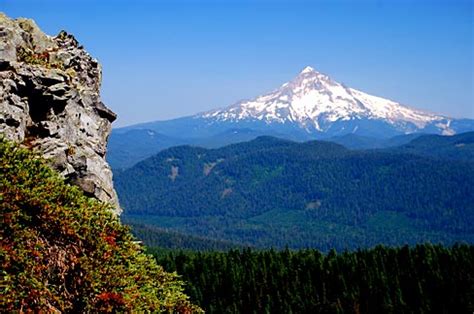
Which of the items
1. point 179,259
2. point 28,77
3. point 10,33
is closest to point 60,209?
point 28,77

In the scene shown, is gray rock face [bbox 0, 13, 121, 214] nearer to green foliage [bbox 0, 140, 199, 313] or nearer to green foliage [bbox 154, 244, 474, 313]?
green foliage [bbox 0, 140, 199, 313]

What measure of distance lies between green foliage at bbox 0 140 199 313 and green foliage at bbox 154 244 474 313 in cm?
12773

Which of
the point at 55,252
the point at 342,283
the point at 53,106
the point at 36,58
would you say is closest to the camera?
the point at 55,252

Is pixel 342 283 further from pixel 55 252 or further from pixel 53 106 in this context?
pixel 55 252

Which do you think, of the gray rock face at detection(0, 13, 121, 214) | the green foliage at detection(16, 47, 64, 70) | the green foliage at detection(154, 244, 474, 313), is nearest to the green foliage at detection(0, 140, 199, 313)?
the gray rock face at detection(0, 13, 121, 214)

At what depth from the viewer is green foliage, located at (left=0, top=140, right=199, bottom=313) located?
771 inches

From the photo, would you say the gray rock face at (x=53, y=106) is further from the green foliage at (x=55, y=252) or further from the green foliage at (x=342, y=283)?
the green foliage at (x=342, y=283)

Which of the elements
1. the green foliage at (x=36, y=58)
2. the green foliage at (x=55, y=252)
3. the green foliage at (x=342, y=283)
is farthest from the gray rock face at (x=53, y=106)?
the green foliage at (x=342, y=283)

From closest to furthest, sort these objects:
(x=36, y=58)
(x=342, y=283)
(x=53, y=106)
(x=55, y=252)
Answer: (x=55, y=252), (x=53, y=106), (x=36, y=58), (x=342, y=283)

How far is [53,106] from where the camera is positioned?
31484 millimetres

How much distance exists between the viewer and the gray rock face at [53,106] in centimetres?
2850

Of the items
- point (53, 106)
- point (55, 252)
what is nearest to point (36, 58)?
point (53, 106)

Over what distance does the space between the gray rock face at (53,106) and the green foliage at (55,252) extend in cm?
366

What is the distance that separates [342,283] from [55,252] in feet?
484
